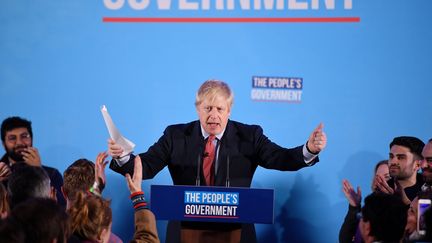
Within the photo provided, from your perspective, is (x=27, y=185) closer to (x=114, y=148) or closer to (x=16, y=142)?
(x=114, y=148)

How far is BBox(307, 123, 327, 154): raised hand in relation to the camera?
13.7 feet

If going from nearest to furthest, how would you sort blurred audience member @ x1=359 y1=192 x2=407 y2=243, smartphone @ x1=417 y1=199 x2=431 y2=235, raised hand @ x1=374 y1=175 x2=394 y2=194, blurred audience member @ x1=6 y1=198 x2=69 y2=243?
blurred audience member @ x1=6 y1=198 x2=69 y2=243 → blurred audience member @ x1=359 y1=192 x2=407 y2=243 → smartphone @ x1=417 y1=199 x2=431 y2=235 → raised hand @ x1=374 y1=175 x2=394 y2=194

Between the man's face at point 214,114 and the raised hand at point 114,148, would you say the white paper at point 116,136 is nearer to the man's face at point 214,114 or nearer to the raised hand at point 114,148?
the raised hand at point 114,148

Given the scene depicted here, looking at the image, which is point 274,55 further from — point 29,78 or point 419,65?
point 29,78

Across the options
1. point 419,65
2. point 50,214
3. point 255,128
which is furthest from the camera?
point 419,65

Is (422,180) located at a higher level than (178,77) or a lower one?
lower

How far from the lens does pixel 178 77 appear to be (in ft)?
19.1

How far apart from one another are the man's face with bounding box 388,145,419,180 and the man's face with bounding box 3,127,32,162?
2.80m

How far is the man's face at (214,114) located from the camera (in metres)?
4.57

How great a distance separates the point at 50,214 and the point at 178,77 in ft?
10.1

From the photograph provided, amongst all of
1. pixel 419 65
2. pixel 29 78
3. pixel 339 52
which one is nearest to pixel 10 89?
pixel 29 78

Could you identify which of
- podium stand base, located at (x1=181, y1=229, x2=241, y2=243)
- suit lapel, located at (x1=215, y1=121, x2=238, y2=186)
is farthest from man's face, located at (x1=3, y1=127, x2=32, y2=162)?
podium stand base, located at (x1=181, y1=229, x2=241, y2=243)

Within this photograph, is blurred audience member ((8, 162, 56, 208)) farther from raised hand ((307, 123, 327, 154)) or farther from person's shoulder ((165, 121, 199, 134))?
raised hand ((307, 123, 327, 154))

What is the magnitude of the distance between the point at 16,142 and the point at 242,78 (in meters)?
1.84
